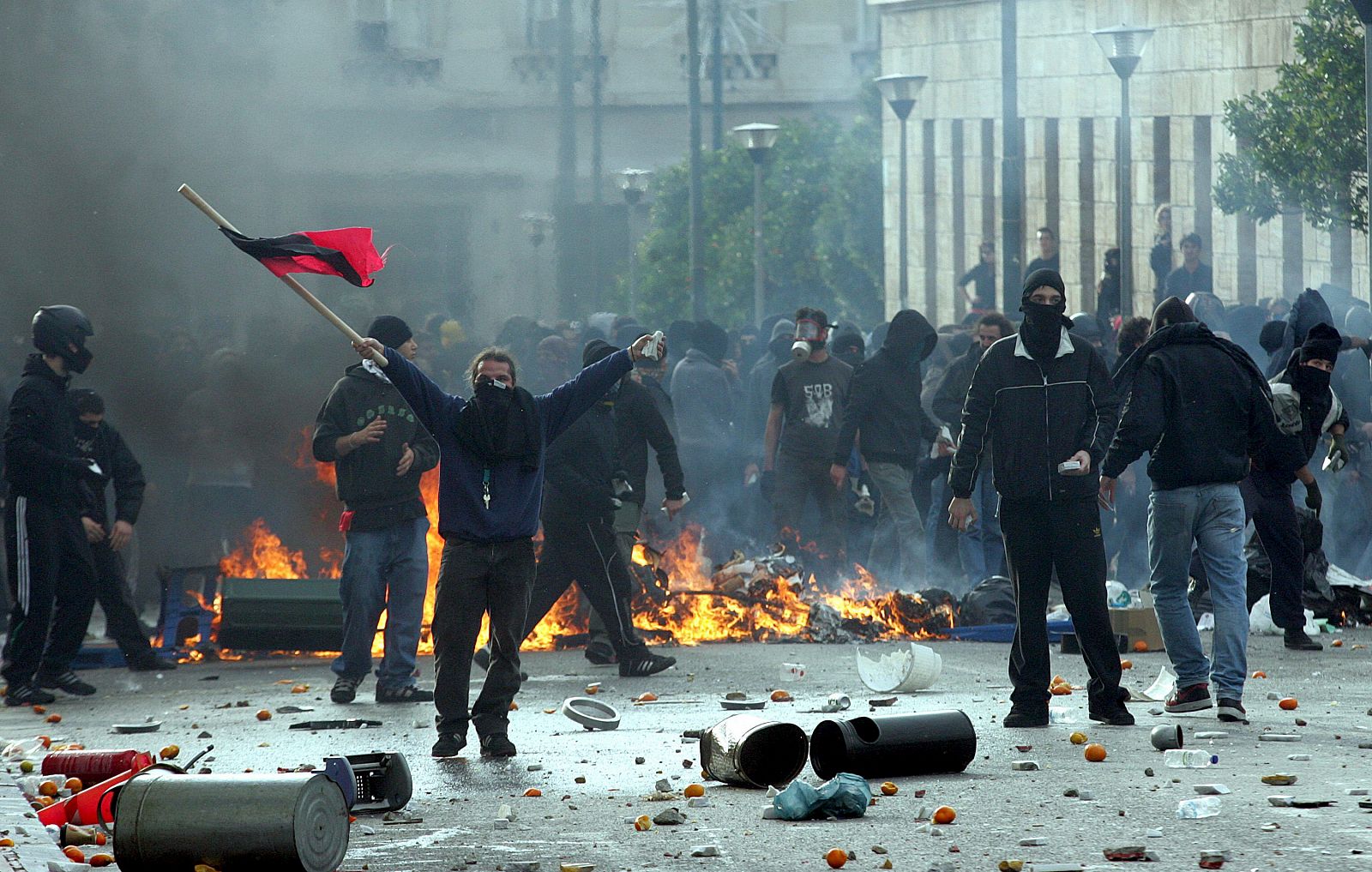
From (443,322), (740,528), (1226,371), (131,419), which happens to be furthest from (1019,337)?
(443,322)

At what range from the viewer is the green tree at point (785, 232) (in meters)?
34.0

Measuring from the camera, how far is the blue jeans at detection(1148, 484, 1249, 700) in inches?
329

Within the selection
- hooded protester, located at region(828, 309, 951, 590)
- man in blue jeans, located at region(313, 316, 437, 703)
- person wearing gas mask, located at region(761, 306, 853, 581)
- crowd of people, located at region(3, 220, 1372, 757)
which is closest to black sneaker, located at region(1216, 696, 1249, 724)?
crowd of people, located at region(3, 220, 1372, 757)

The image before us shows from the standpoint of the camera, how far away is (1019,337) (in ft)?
27.4

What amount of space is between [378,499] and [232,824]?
14.1 feet

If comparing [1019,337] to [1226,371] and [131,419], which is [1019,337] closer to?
[1226,371]

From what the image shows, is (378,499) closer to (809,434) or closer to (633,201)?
(809,434)

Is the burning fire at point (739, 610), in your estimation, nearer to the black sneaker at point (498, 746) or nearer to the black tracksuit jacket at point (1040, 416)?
the black tracksuit jacket at point (1040, 416)

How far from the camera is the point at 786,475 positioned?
13133mm

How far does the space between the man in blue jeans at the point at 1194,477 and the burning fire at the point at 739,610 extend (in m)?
→ 3.26

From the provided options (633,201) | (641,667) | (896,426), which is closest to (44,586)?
(641,667)

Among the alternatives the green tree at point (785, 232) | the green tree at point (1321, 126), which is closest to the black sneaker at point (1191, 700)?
the green tree at point (1321, 126)

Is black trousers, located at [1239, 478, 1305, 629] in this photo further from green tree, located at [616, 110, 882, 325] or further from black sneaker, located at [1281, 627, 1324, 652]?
green tree, located at [616, 110, 882, 325]

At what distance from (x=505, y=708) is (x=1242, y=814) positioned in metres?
2.90
